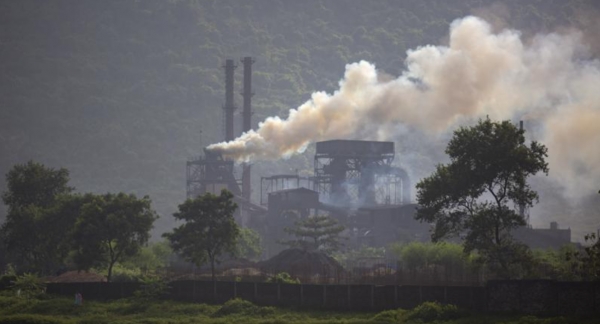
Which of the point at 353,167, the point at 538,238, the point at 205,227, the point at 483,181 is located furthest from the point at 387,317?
the point at 353,167

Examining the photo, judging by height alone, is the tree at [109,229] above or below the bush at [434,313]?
above

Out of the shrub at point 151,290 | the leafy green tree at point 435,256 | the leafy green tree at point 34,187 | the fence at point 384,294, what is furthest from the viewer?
the leafy green tree at point 34,187

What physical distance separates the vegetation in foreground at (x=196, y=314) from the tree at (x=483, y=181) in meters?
10.00

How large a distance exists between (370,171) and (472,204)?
102 m

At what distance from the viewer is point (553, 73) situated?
161375 millimetres

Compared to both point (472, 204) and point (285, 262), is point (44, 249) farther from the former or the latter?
point (472, 204)

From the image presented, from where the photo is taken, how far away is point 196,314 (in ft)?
256

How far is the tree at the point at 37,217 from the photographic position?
11100 cm

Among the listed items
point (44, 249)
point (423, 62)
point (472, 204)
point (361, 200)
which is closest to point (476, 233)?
point (472, 204)

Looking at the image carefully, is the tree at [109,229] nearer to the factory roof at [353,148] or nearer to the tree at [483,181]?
the tree at [483,181]

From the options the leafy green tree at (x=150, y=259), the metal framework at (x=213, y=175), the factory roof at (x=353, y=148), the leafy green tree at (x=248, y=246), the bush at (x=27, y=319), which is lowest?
the bush at (x=27, y=319)

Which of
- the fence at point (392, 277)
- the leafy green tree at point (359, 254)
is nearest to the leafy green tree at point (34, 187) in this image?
the fence at point (392, 277)

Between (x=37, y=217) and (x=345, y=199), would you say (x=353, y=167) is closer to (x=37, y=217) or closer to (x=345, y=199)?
(x=345, y=199)

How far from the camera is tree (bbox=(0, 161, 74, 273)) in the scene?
111m
